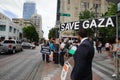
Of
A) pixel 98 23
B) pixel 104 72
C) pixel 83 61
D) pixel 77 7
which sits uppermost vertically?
pixel 77 7

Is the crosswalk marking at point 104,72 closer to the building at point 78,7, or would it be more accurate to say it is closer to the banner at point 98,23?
the banner at point 98,23

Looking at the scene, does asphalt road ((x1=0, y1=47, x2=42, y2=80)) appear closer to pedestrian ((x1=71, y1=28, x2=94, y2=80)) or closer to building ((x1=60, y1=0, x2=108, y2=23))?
pedestrian ((x1=71, y1=28, x2=94, y2=80))

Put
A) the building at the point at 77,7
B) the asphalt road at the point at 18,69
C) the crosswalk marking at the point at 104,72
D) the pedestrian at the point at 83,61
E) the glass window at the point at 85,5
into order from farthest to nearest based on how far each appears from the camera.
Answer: the glass window at the point at 85,5 < the building at the point at 77,7 < the crosswalk marking at the point at 104,72 < the asphalt road at the point at 18,69 < the pedestrian at the point at 83,61

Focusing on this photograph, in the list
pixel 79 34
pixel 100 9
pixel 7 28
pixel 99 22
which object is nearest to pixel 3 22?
pixel 7 28

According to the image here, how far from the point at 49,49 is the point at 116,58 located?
304 inches

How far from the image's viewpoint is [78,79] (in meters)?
4.36

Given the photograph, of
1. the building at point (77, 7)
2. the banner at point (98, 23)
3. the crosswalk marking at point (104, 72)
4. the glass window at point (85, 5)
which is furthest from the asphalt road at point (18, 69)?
the glass window at point (85, 5)

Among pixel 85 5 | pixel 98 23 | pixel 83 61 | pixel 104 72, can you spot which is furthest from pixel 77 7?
pixel 83 61

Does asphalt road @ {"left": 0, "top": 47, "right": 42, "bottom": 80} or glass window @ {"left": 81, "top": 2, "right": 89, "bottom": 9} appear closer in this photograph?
asphalt road @ {"left": 0, "top": 47, "right": 42, "bottom": 80}

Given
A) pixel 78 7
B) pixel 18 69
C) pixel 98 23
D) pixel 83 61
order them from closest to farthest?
pixel 83 61, pixel 98 23, pixel 18 69, pixel 78 7

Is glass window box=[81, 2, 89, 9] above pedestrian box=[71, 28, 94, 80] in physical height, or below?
above

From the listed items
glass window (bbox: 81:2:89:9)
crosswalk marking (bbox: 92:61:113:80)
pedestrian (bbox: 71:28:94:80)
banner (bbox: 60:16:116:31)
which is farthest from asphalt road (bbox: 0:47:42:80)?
glass window (bbox: 81:2:89:9)

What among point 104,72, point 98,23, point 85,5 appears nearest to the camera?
point 98,23

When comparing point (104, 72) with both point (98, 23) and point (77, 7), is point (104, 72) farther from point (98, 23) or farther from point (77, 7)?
point (77, 7)
